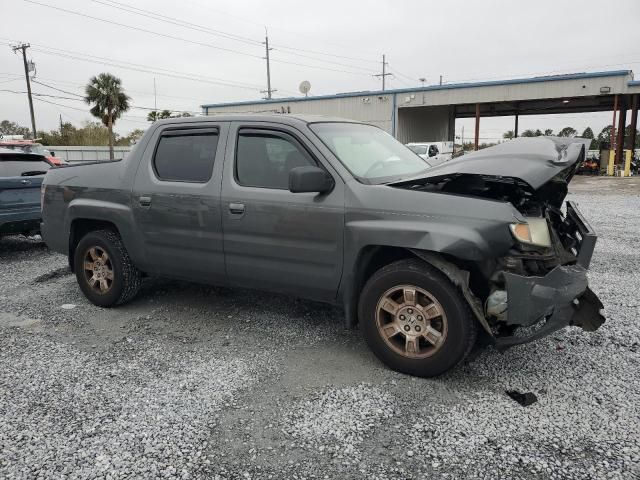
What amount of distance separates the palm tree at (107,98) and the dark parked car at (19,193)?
1386 inches

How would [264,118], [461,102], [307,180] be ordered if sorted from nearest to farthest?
1. [307,180]
2. [264,118]
3. [461,102]

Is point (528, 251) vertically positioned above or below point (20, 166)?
below

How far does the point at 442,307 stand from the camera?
3174mm

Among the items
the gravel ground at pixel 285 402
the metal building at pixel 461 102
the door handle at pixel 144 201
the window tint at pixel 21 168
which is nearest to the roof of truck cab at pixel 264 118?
the door handle at pixel 144 201

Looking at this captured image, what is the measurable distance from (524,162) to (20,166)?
7.15 metres

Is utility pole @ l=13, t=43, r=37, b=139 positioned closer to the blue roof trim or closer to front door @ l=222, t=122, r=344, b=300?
the blue roof trim

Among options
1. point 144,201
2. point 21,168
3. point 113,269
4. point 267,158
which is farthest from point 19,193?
point 267,158

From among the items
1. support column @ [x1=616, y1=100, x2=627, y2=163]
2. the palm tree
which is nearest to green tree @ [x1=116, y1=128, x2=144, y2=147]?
the palm tree

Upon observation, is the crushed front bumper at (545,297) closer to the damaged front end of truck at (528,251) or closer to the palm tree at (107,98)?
the damaged front end of truck at (528,251)

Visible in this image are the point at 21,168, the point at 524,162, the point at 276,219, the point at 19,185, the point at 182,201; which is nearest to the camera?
the point at 524,162

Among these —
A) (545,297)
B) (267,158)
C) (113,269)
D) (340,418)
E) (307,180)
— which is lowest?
(340,418)

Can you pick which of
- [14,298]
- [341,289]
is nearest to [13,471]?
[341,289]

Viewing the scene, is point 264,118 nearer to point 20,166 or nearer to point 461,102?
point 20,166

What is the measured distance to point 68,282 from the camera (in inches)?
236
